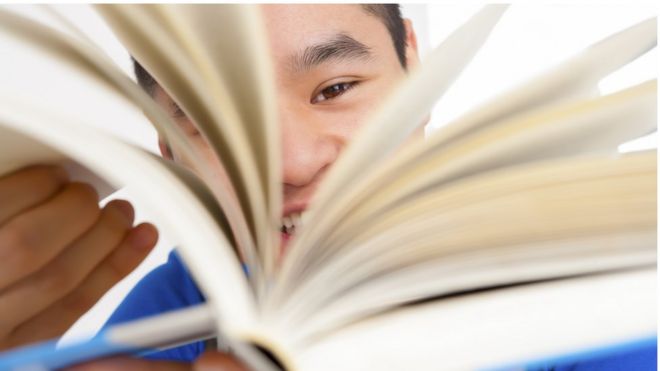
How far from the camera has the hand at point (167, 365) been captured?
34 centimetres

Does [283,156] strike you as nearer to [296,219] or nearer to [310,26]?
[296,219]

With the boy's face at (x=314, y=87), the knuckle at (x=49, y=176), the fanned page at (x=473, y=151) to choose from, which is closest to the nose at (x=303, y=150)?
the boy's face at (x=314, y=87)

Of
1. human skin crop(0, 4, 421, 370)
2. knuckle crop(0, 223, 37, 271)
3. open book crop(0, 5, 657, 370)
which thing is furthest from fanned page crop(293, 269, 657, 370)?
knuckle crop(0, 223, 37, 271)

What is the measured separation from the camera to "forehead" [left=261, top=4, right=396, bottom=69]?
876 millimetres

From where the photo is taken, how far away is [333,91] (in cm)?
93

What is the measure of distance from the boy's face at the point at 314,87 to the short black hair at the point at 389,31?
2.4 inches

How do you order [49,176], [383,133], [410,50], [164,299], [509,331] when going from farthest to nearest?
[410,50], [164,299], [49,176], [383,133], [509,331]

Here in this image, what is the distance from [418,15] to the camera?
1781 mm

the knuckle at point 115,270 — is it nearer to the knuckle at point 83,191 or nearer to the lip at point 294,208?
the knuckle at point 83,191

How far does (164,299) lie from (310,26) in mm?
443

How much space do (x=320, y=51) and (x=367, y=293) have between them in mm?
569

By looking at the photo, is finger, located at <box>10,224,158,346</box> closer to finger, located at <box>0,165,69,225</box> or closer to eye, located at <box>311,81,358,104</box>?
finger, located at <box>0,165,69,225</box>

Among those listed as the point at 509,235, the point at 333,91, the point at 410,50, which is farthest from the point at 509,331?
the point at 410,50

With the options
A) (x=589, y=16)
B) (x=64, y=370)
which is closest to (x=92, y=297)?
(x=64, y=370)
